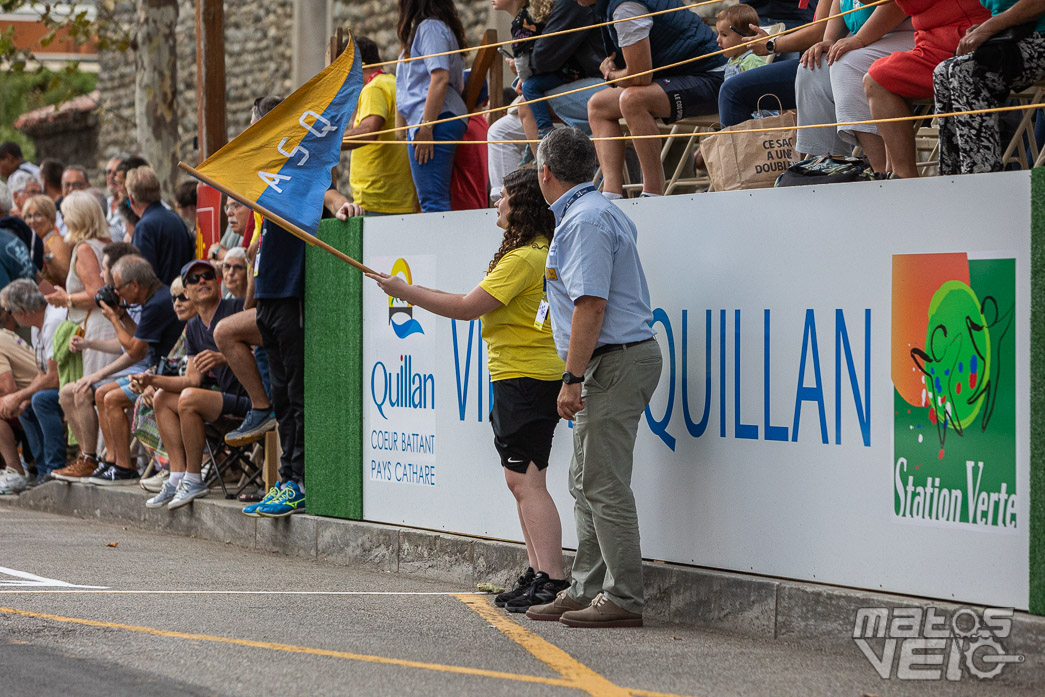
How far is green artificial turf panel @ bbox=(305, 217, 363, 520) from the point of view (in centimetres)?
884

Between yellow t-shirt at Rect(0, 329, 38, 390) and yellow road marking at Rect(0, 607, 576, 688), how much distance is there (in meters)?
6.24

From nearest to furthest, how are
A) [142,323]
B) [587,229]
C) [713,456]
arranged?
[587,229], [713,456], [142,323]

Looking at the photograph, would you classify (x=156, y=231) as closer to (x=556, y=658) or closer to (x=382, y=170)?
(x=382, y=170)

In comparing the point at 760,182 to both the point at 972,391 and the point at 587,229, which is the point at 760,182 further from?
the point at 972,391

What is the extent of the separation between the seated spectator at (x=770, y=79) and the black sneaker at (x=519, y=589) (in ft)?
8.79

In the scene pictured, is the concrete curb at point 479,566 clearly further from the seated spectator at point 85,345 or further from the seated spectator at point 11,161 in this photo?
the seated spectator at point 11,161

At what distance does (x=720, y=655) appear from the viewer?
5867 mm

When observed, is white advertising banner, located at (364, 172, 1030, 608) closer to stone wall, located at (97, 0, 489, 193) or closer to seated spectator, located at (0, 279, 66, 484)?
seated spectator, located at (0, 279, 66, 484)

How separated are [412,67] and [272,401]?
7.91 ft

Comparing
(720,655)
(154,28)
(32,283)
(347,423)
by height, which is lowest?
(720,655)

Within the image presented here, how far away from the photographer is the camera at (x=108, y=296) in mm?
11086

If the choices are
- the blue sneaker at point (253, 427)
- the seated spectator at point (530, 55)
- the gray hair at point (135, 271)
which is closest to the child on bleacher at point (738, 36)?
the seated spectator at point (530, 55)

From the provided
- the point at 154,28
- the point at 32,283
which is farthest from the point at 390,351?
the point at 154,28

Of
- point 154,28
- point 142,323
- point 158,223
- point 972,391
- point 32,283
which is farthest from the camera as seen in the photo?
point 154,28
